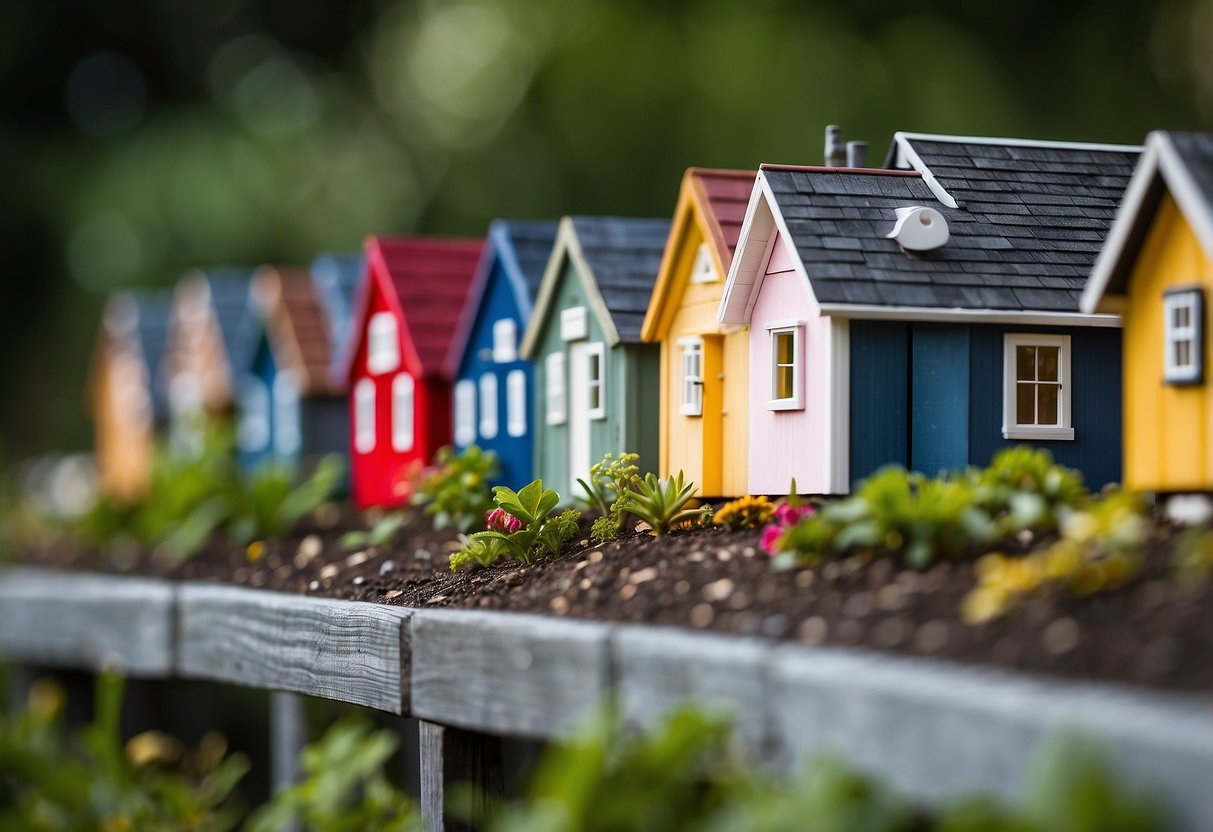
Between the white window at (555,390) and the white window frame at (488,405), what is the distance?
55 centimetres

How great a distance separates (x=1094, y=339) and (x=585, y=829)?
2.41m

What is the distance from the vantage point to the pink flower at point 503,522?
15.9 ft

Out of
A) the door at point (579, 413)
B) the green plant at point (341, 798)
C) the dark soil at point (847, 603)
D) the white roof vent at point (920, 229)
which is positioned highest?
the white roof vent at point (920, 229)

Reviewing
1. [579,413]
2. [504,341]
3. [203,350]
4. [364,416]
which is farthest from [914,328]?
[203,350]

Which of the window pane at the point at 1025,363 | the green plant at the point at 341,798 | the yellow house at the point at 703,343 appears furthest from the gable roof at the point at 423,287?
the window pane at the point at 1025,363

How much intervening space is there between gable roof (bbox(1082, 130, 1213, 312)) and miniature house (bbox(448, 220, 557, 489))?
2.90 metres

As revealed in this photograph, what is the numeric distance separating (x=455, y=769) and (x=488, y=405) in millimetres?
2462

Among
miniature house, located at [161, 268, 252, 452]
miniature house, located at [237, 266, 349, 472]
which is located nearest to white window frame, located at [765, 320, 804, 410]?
miniature house, located at [237, 266, 349, 472]

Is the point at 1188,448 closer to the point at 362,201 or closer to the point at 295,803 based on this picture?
the point at 295,803

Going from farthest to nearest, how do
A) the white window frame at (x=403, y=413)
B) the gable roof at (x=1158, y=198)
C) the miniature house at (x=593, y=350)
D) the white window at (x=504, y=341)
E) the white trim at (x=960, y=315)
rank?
the white window frame at (x=403, y=413), the white window at (x=504, y=341), the miniature house at (x=593, y=350), the white trim at (x=960, y=315), the gable roof at (x=1158, y=198)

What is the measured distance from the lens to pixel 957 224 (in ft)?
14.8

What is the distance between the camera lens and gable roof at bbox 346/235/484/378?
7.19 meters

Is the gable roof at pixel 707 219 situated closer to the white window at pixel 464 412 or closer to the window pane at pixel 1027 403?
the window pane at pixel 1027 403

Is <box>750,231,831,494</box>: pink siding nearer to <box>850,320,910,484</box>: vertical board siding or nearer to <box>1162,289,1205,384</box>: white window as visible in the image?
<box>850,320,910,484</box>: vertical board siding
